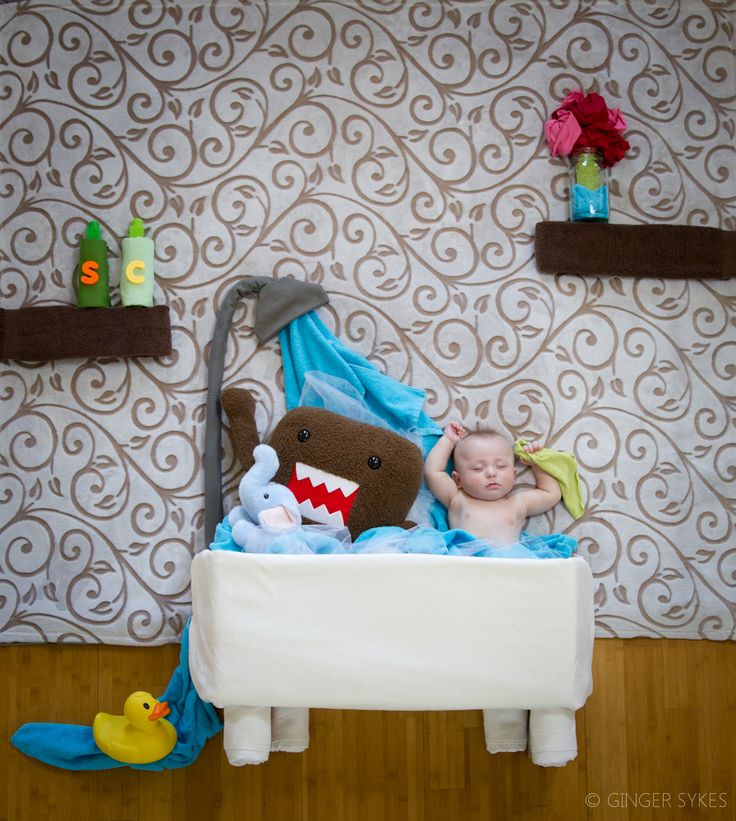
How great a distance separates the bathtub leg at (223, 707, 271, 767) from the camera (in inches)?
66.9

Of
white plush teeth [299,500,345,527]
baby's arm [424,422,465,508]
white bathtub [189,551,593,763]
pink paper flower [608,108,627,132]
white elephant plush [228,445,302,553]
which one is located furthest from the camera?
pink paper flower [608,108,627,132]

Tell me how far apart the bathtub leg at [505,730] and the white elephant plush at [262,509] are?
597 millimetres

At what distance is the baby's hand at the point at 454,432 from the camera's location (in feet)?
6.58

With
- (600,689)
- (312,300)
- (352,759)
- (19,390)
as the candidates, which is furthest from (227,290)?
(600,689)

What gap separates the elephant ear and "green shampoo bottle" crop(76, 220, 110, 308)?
1.89 feet

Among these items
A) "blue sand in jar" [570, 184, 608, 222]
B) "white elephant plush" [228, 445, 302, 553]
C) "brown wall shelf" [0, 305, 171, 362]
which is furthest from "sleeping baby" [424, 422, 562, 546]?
"brown wall shelf" [0, 305, 171, 362]

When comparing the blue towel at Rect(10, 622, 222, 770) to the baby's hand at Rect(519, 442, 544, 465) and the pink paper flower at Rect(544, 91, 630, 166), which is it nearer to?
the baby's hand at Rect(519, 442, 544, 465)

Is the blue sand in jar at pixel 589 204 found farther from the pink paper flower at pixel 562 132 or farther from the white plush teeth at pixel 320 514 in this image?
the white plush teeth at pixel 320 514

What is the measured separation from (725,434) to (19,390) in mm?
1751

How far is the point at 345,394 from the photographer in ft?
6.51

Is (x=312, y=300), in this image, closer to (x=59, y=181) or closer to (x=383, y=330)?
(x=383, y=330)

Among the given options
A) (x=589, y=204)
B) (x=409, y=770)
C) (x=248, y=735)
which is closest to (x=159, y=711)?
(x=248, y=735)

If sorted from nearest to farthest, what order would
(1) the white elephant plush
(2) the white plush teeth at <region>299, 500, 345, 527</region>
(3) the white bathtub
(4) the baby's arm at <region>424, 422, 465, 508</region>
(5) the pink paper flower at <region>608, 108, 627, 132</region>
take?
(3) the white bathtub, (1) the white elephant plush, (2) the white plush teeth at <region>299, 500, 345, 527</region>, (4) the baby's arm at <region>424, 422, 465, 508</region>, (5) the pink paper flower at <region>608, 108, 627, 132</region>

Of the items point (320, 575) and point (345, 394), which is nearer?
point (320, 575)
